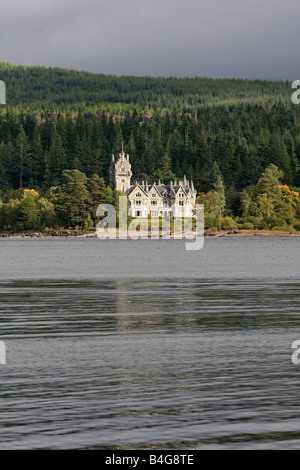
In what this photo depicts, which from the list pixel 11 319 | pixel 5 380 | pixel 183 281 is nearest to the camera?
pixel 5 380

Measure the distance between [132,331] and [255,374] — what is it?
9564 millimetres

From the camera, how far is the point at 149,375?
22.5 metres

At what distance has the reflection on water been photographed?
54.4 ft

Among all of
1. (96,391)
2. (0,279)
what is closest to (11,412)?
(96,391)

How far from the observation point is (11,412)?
18.2 m

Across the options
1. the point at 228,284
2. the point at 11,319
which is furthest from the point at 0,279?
the point at 11,319

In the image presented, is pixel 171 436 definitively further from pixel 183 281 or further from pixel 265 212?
pixel 265 212

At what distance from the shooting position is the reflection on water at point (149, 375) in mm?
16594

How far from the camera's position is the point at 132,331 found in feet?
102

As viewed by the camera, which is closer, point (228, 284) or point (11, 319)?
point (11, 319)

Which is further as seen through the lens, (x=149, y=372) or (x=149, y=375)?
(x=149, y=372)

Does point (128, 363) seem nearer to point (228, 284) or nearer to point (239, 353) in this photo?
point (239, 353)

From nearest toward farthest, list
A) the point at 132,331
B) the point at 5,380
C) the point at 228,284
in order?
the point at 5,380 < the point at 132,331 < the point at 228,284
